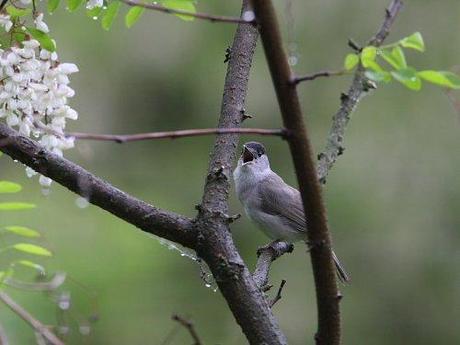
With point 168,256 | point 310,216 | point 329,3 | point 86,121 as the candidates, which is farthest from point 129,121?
point 310,216

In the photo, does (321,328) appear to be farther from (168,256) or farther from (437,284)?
(437,284)

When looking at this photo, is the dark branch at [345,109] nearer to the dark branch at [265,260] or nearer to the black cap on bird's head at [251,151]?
the dark branch at [265,260]

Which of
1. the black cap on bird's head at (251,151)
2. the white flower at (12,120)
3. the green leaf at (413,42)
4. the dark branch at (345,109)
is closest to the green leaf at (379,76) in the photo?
the green leaf at (413,42)

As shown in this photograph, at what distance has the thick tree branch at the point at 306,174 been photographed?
126 cm

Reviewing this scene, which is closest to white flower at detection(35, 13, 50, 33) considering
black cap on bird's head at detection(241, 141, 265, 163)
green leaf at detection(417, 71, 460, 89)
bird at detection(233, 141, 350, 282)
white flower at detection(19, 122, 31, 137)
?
white flower at detection(19, 122, 31, 137)

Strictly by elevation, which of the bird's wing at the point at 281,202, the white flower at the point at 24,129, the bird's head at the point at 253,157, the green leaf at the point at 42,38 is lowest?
the white flower at the point at 24,129

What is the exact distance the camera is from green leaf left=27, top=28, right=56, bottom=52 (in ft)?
6.11

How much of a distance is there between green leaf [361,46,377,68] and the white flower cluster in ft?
2.39

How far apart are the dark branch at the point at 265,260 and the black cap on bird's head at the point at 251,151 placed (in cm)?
71

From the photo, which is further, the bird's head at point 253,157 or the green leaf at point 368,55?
the bird's head at point 253,157

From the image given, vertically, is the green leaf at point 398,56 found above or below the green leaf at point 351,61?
above

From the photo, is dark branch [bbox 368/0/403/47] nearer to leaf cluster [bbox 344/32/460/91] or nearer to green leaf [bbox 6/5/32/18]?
leaf cluster [bbox 344/32/460/91]

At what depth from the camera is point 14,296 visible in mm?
3689

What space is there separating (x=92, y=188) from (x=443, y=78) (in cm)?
71
